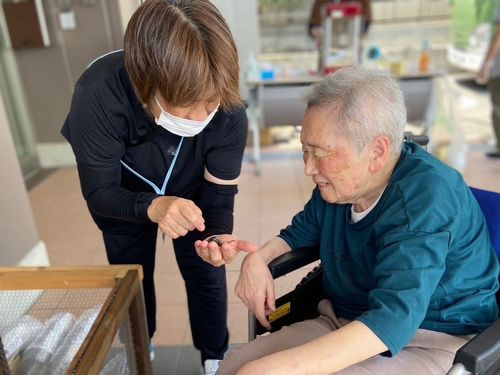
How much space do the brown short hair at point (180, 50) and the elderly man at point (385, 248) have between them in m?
0.23

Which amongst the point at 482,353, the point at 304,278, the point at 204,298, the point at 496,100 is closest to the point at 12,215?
the point at 204,298

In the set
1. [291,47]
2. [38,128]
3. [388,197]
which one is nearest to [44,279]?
[388,197]

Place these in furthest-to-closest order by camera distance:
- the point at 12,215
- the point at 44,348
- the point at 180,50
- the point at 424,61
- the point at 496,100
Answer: the point at 496,100 < the point at 424,61 < the point at 12,215 < the point at 44,348 < the point at 180,50

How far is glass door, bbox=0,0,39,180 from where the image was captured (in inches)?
154

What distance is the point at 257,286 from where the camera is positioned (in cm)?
115

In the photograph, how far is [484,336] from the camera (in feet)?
2.77

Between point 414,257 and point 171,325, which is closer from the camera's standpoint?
point 414,257

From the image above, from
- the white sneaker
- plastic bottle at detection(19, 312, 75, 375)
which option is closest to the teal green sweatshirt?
the white sneaker

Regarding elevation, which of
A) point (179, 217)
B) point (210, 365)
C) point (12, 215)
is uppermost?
point (179, 217)

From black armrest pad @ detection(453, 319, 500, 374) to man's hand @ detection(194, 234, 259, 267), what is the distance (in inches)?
21.4

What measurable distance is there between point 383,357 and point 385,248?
247mm

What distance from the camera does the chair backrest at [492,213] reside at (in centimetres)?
109

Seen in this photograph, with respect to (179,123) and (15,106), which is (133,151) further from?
(15,106)

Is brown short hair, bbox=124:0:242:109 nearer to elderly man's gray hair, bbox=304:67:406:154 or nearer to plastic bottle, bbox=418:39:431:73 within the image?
elderly man's gray hair, bbox=304:67:406:154
